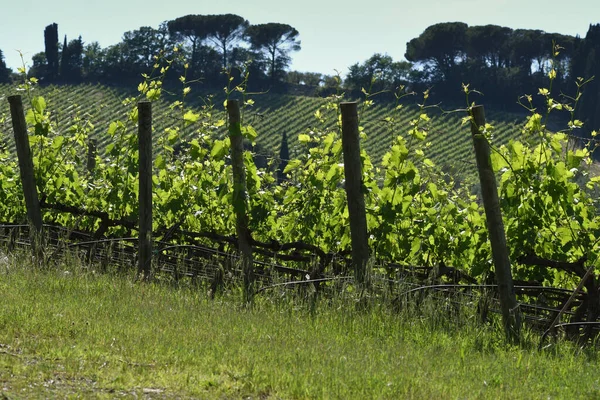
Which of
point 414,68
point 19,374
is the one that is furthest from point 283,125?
point 19,374

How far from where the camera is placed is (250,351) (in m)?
4.47

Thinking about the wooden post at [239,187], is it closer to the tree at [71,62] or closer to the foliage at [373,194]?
the foliage at [373,194]

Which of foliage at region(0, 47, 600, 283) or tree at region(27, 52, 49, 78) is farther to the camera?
tree at region(27, 52, 49, 78)

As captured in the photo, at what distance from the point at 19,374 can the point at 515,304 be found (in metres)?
2.86

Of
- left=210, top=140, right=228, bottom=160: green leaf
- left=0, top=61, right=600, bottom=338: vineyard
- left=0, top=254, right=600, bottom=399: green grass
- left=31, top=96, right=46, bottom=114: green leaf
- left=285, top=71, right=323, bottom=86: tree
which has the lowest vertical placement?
left=0, top=254, right=600, bottom=399: green grass

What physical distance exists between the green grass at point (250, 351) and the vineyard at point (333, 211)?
1.37 ft

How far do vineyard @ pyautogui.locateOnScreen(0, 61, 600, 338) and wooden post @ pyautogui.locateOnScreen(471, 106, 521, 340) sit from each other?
0.11 metres

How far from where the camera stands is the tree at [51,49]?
325ft

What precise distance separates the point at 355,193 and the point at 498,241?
1080 millimetres

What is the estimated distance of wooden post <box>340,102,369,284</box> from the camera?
593 centimetres

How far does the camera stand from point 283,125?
79.8 m

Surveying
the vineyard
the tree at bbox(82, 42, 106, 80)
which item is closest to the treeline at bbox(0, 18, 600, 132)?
the tree at bbox(82, 42, 106, 80)

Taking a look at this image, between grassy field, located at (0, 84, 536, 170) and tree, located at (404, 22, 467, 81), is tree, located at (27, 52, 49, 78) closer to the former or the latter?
grassy field, located at (0, 84, 536, 170)

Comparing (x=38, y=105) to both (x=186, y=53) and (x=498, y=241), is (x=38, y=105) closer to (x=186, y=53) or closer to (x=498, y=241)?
(x=498, y=241)
